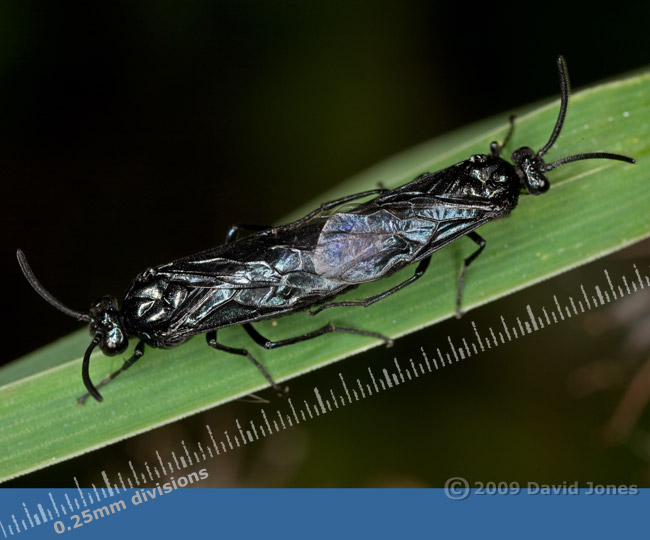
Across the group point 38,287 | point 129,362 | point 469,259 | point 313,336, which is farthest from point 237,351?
point 469,259

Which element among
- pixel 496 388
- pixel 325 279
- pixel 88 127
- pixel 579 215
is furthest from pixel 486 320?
pixel 88 127

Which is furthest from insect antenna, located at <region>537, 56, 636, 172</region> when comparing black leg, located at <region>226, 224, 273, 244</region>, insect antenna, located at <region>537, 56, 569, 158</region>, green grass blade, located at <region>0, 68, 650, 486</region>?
black leg, located at <region>226, 224, 273, 244</region>

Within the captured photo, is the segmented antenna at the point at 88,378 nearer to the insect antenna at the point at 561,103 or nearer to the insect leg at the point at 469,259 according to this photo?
the insect leg at the point at 469,259

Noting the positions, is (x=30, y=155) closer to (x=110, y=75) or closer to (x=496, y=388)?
(x=110, y=75)

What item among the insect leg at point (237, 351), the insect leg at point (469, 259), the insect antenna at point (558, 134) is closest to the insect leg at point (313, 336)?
the insect leg at point (237, 351)

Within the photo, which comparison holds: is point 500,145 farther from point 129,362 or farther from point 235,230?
point 129,362

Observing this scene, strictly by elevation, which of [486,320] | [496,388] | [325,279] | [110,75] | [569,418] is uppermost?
[110,75]
